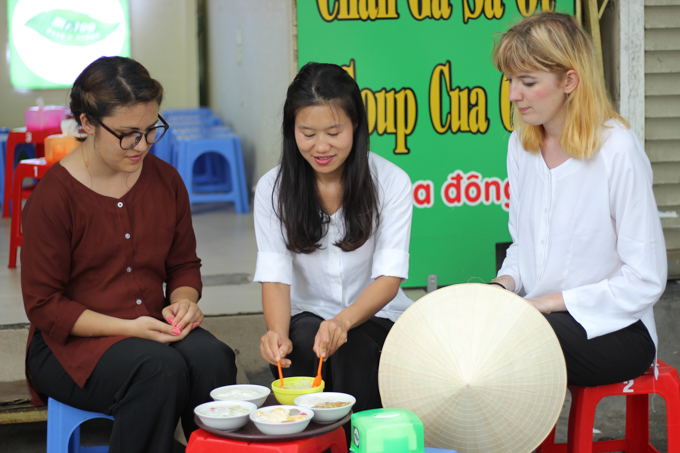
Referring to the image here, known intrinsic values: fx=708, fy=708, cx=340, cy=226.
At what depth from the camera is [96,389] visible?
6.09 feet

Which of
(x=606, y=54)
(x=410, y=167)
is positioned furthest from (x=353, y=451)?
(x=606, y=54)

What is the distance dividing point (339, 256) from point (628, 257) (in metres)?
0.81

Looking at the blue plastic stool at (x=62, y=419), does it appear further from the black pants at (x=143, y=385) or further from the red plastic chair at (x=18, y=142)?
the red plastic chair at (x=18, y=142)

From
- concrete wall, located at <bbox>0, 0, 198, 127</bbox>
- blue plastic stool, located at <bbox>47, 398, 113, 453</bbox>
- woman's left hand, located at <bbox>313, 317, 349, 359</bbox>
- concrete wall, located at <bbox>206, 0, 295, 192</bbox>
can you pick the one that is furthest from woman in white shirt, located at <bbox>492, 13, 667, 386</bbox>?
concrete wall, located at <bbox>0, 0, 198, 127</bbox>

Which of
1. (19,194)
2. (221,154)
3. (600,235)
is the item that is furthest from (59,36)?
(600,235)

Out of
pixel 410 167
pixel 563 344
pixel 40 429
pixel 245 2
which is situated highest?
pixel 245 2

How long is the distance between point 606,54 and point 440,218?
3.51 ft

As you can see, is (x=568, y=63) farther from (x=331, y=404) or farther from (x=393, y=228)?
(x=331, y=404)

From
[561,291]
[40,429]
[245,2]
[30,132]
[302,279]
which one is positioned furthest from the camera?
[245,2]

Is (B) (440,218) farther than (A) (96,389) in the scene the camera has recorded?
Yes

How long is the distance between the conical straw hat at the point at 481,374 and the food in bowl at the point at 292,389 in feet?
0.59

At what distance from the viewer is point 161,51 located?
9.01 metres

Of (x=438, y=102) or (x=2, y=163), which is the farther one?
(x=2, y=163)

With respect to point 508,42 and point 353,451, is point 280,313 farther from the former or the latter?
point 508,42
